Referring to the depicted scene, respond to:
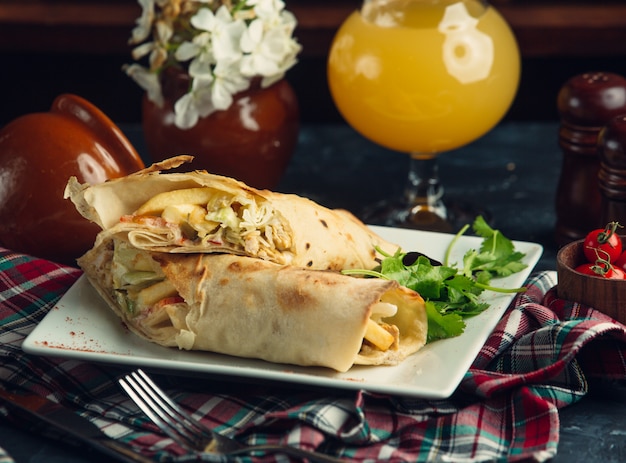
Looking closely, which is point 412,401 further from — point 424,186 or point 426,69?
point 424,186

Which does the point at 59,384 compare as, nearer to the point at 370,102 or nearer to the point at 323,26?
the point at 370,102

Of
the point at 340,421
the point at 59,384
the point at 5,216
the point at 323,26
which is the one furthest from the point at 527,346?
the point at 323,26

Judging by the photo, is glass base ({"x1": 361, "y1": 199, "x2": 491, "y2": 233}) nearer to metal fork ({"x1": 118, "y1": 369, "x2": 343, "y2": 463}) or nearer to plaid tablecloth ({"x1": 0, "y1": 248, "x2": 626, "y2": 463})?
plaid tablecloth ({"x1": 0, "y1": 248, "x2": 626, "y2": 463})

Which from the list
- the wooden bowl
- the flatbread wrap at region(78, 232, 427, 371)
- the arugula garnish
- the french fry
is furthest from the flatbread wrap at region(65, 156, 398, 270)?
the wooden bowl

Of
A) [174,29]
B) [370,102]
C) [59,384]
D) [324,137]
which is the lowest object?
[324,137]

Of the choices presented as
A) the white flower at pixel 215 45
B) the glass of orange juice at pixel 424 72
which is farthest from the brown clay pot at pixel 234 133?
the glass of orange juice at pixel 424 72

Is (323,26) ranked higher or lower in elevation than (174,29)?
lower
